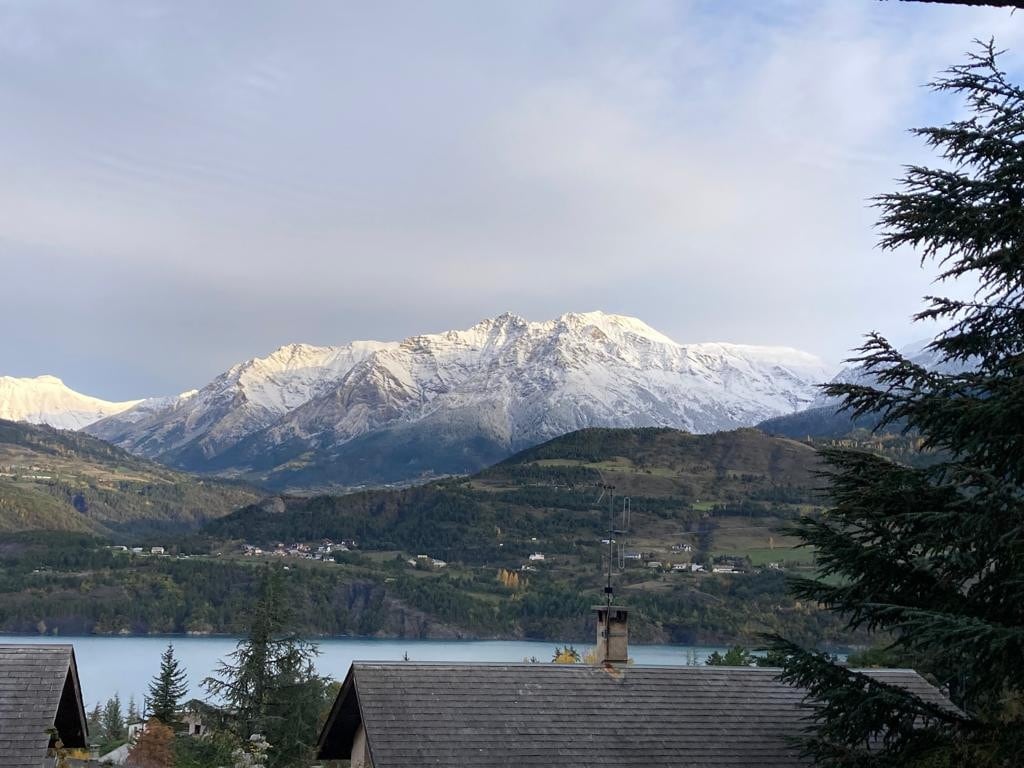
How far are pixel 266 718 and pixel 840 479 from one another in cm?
2020

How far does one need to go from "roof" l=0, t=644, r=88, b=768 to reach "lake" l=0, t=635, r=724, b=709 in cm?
6763

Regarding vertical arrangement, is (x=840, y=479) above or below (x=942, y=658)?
above

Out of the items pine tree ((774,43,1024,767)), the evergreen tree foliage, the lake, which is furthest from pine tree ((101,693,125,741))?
pine tree ((774,43,1024,767))

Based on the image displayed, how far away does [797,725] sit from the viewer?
16.5 m

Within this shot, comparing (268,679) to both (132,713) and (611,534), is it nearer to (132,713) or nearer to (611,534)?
(611,534)

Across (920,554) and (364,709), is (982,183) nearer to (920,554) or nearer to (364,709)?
(920,554)

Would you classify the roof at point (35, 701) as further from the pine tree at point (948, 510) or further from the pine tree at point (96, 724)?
the pine tree at point (96, 724)

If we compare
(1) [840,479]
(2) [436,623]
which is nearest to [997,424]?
(1) [840,479]

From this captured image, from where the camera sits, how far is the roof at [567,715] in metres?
15.1

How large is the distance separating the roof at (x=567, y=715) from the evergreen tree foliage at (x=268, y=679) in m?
11.4

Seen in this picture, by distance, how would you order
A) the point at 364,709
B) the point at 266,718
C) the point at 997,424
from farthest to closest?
the point at 266,718 → the point at 364,709 → the point at 997,424

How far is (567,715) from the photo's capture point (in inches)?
631

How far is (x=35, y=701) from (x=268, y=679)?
15.3 meters

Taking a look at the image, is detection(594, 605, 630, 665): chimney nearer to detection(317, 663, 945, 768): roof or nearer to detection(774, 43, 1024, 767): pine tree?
detection(317, 663, 945, 768): roof
